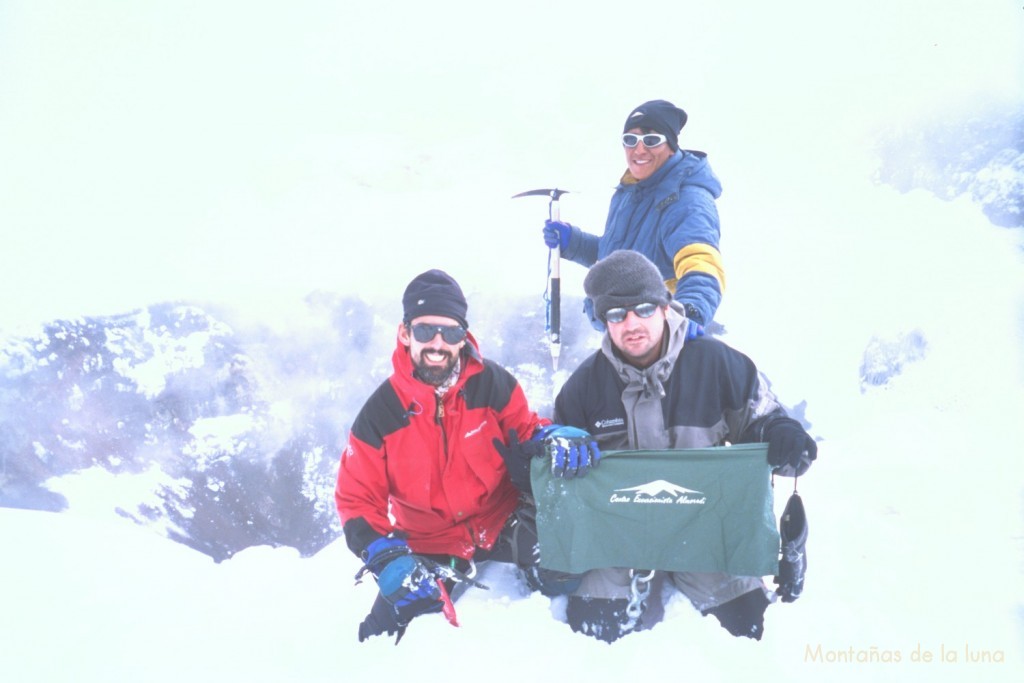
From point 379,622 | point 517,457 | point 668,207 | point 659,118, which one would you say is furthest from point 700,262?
point 379,622

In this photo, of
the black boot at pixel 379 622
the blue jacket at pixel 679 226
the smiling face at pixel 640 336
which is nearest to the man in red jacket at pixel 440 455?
the black boot at pixel 379 622

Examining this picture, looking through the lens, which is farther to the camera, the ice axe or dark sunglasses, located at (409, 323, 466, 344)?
the ice axe

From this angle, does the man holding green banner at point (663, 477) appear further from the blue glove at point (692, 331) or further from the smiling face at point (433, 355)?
the smiling face at point (433, 355)

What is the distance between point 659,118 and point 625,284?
110cm

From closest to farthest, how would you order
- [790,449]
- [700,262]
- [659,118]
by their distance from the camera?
1. [790,449]
2. [700,262]
3. [659,118]

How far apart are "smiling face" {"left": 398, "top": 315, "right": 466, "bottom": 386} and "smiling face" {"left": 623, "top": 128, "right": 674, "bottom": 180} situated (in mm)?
1271

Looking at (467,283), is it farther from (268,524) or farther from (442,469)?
(442,469)

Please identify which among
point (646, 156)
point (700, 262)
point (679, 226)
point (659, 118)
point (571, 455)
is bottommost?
point (571, 455)

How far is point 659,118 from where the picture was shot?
8.45ft

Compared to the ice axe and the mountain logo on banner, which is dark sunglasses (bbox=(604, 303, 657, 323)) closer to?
the mountain logo on banner

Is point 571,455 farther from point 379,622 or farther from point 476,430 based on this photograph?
point 379,622

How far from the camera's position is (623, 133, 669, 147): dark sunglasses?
2.59 m

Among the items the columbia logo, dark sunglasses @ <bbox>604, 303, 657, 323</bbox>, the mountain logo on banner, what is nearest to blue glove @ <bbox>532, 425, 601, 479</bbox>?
the mountain logo on banner

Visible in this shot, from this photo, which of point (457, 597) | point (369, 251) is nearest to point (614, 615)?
point (457, 597)
